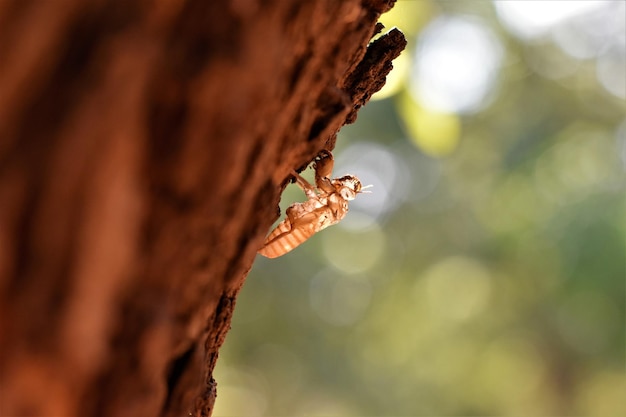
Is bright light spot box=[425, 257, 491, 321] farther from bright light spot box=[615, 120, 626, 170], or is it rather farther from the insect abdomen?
the insect abdomen

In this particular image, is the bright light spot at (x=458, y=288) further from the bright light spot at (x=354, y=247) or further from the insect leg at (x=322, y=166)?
the insect leg at (x=322, y=166)

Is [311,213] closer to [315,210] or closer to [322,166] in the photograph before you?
[315,210]

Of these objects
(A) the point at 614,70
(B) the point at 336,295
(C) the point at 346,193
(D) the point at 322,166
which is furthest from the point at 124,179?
(B) the point at 336,295

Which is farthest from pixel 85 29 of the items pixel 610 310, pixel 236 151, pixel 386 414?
pixel 386 414

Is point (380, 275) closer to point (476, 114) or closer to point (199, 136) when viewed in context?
point (476, 114)

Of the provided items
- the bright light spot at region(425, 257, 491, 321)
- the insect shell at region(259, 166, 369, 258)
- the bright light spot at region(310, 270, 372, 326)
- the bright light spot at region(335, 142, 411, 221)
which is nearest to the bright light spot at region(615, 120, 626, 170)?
the bright light spot at region(425, 257, 491, 321)

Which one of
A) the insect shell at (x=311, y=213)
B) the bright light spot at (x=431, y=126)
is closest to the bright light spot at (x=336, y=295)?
the insect shell at (x=311, y=213)
